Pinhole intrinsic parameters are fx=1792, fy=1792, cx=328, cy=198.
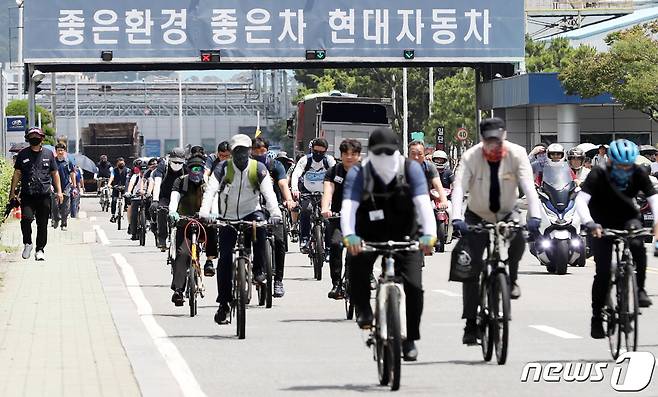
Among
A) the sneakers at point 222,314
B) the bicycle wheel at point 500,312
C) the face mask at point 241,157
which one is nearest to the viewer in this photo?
the bicycle wheel at point 500,312

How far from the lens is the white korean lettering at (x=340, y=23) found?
1988 inches

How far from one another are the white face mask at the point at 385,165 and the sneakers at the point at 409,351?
1.05 metres

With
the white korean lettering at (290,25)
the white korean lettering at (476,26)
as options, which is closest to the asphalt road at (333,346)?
the white korean lettering at (290,25)

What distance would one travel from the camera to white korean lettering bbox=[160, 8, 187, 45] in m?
50.5

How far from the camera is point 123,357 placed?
1298 cm

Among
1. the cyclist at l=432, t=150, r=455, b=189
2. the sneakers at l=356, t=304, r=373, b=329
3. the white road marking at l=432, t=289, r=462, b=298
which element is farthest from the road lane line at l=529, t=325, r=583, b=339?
the cyclist at l=432, t=150, r=455, b=189

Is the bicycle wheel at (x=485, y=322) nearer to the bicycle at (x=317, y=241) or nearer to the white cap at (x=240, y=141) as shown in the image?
the white cap at (x=240, y=141)

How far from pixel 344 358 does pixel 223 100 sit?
158 meters

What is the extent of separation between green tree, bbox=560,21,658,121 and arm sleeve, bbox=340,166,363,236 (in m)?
48.2

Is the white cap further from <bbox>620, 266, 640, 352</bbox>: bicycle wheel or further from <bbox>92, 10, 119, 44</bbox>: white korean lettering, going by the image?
<bbox>92, 10, 119, 44</bbox>: white korean lettering

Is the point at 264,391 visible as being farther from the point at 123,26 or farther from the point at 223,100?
the point at 223,100

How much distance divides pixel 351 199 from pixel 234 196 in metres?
4.09

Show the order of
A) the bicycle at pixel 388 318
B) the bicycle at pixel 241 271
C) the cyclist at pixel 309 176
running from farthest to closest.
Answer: the cyclist at pixel 309 176 → the bicycle at pixel 241 271 → the bicycle at pixel 388 318

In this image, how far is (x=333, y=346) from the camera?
45.4ft
